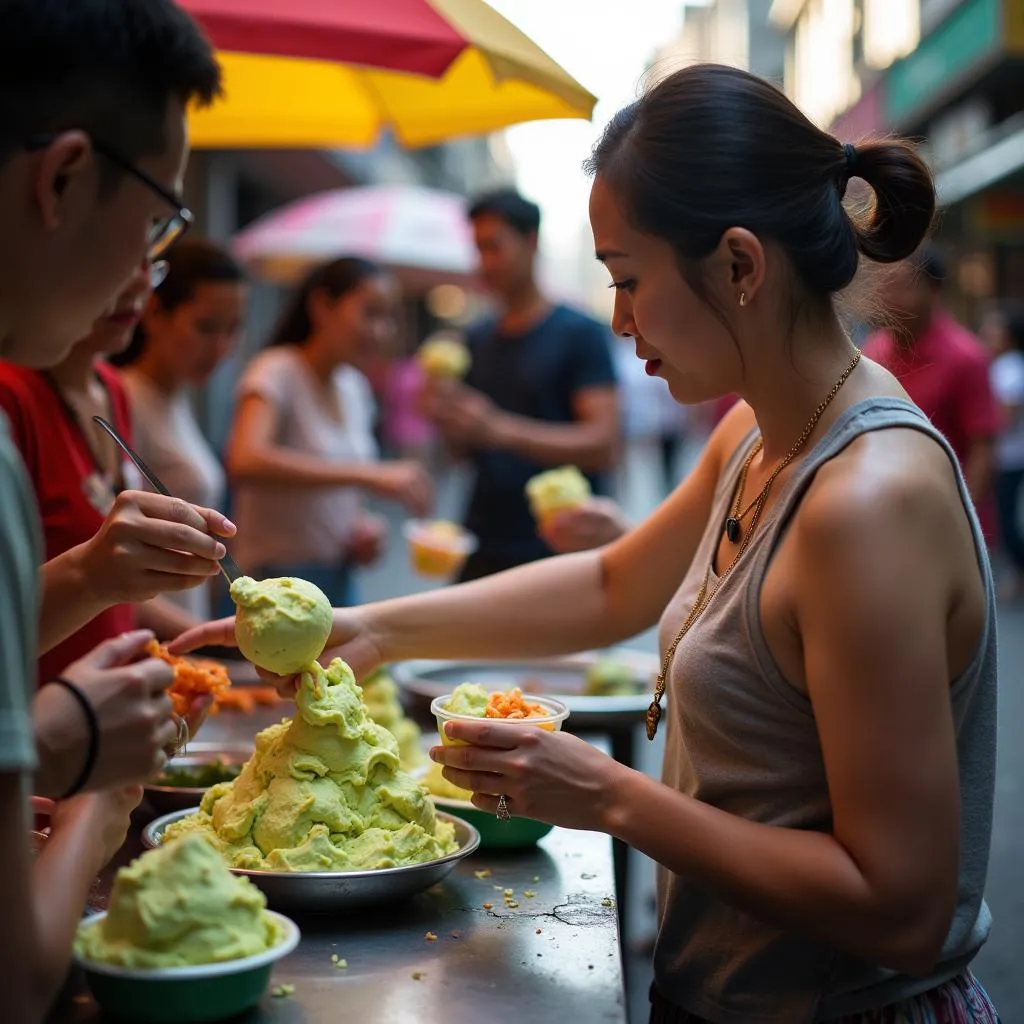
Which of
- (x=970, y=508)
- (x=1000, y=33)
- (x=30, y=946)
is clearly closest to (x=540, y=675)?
(x=970, y=508)

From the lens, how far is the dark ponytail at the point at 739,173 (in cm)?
178

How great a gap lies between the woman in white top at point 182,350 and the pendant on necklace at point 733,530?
290cm

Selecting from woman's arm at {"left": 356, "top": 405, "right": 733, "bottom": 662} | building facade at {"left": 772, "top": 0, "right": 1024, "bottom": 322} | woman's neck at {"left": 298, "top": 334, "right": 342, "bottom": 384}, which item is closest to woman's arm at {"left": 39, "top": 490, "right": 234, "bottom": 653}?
woman's arm at {"left": 356, "top": 405, "right": 733, "bottom": 662}

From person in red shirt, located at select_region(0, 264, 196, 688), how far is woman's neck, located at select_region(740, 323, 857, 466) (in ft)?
4.22

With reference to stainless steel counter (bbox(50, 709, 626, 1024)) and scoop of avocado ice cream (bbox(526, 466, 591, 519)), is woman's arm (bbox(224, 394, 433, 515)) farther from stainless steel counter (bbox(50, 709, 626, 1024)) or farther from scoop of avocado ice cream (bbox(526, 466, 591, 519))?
stainless steel counter (bbox(50, 709, 626, 1024))

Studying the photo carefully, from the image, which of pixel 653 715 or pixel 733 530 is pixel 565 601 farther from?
pixel 733 530

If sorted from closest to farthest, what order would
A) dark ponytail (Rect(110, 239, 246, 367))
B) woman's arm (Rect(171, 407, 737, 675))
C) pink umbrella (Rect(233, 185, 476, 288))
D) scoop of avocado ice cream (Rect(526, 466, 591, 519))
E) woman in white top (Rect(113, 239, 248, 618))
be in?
woman's arm (Rect(171, 407, 737, 675)) → scoop of avocado ice cream (Rect(526, 466, 591, 519)) → woman in white top (Rect(113, 239, 248, 618)) → dark ponytail (Rect(110, 239, 246, 367)) → pink umbrella (Rect(233, 185, 476, 288))

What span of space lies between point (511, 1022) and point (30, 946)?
2.08 ft

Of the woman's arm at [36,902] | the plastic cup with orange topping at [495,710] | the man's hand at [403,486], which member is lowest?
the man's hand at [403,486]

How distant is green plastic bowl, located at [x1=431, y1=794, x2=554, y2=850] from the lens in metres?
2.18

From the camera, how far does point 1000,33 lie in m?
10.3

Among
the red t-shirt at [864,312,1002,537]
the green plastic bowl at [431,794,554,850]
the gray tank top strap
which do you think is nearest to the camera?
the gray tank top strap

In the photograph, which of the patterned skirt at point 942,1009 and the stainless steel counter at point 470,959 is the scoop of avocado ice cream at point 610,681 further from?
the patterned skirt at point 942,1009

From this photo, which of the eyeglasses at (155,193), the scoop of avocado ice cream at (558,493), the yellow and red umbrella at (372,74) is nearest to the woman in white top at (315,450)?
the yellow and red umbrella at (372,74)
